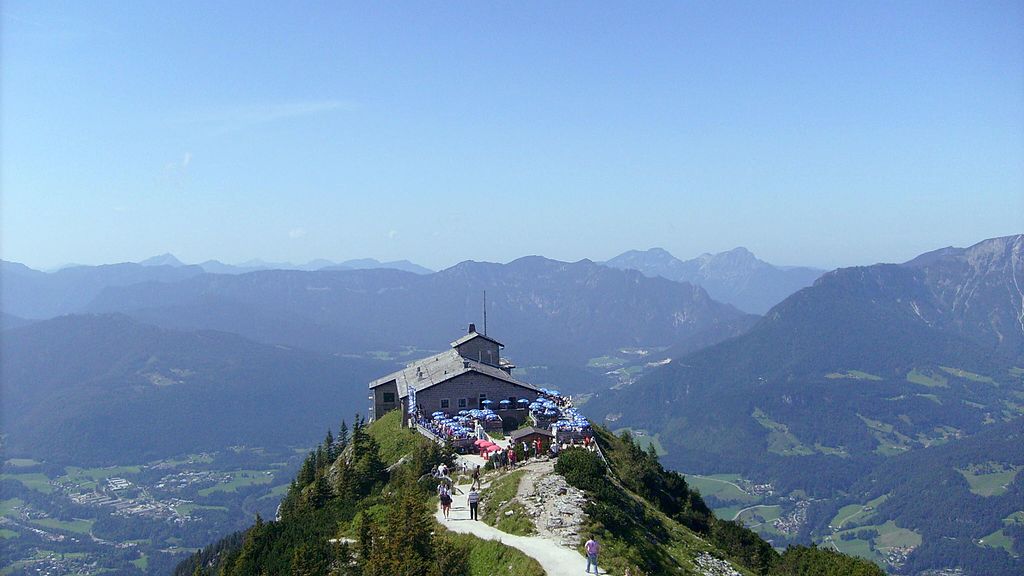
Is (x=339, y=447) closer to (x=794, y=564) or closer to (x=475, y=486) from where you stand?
(x=475, y=486)

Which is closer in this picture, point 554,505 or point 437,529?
point 437,529

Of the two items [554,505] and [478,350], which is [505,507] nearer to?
[554,505]

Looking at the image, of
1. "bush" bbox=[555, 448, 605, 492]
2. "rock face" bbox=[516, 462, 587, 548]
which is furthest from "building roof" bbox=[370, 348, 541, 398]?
"rock face" bbox=[516, 462, 587, 548]

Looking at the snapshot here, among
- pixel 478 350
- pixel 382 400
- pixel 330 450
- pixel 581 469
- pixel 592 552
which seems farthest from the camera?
pixel 478 350

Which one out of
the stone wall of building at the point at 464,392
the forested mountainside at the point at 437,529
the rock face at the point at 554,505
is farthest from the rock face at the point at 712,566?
the stone wall of building at the point at 464,392

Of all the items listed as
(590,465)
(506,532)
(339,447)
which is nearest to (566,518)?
Answer: (506,532)

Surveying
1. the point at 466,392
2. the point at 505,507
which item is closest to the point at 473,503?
the point at 505,507

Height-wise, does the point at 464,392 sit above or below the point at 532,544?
above
